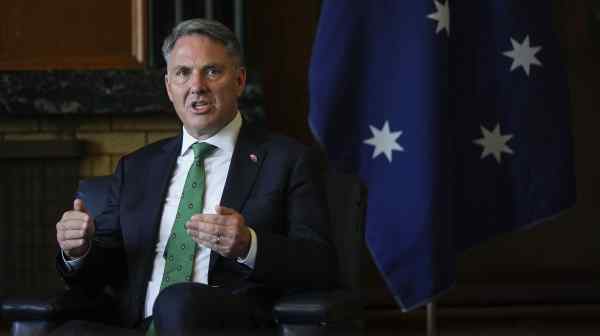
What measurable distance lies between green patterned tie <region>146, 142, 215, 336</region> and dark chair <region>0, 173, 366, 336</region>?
0.22m

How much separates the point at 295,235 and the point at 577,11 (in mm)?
2470

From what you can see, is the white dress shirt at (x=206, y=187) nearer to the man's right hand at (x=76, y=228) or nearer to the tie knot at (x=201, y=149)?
the tie knot at (x=201, y=149)

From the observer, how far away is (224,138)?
8.64ft

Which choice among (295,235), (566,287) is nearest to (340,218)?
(295,235)

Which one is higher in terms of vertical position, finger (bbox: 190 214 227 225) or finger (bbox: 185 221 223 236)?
finger (bbox: 190 214 227 225)

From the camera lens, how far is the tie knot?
2600 millimetres

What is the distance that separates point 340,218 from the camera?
261cm

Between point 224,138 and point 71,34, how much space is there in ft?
5.49

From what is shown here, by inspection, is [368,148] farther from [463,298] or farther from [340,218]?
[463,298]

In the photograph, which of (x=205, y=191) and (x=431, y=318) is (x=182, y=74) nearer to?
(x=205, y=191)

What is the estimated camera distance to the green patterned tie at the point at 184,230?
8.05 ft

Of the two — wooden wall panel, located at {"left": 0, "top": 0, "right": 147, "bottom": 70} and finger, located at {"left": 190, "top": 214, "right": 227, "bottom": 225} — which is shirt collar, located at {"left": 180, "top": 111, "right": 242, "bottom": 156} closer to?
finger, located at {"left": 190, "top": 214, "right": 227, "bottom": 225}

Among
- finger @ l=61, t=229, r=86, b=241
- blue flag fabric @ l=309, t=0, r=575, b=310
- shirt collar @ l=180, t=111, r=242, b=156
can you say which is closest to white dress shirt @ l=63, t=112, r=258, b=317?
shirt collar @ l=180, t=111, r=242, b=156

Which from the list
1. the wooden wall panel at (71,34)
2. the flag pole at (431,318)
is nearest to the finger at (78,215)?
the flag pole at (431,318)
